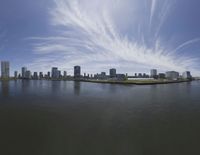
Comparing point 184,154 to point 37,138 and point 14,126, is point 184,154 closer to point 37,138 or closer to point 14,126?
point 37,138

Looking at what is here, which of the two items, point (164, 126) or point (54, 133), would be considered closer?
point (54, 133)

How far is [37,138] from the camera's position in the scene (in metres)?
7.85

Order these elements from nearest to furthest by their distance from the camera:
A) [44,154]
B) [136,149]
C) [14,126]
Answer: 1. [44,154]
2. [136,149]
3. [14,126]

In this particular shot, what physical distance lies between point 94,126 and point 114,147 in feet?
10.9

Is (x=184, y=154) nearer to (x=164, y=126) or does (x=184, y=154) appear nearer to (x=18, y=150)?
(x=164, y=126)

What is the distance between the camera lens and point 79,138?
7.82 meters

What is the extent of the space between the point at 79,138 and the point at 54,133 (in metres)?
1.86

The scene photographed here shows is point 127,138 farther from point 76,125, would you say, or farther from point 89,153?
point 76,125

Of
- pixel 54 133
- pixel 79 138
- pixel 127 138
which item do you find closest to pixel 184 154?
pixel 127 138

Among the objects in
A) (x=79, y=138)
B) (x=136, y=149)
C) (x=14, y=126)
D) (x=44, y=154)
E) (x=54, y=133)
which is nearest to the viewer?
(x=44, y=154)

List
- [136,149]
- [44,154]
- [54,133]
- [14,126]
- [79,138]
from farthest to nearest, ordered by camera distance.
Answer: [14,126]
[54,133]
[79,138]
[136,149]
[44,154]

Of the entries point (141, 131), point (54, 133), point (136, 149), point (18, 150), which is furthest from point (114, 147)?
point (18, 150)

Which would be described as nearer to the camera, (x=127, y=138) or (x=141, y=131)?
(x=127, y=138)

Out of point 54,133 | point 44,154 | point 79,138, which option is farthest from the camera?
point 54,133
